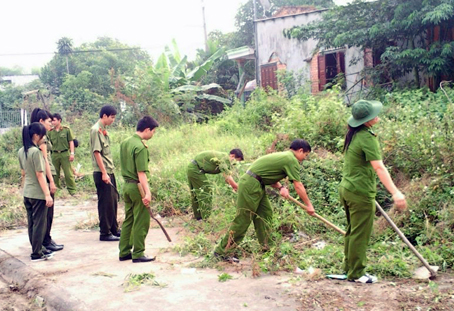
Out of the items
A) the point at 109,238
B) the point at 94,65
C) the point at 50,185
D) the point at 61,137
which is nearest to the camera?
the point at 50,185

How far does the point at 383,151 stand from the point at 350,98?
7.38 meters

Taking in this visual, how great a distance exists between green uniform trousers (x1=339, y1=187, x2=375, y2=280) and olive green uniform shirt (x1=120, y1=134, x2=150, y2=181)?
87.9 inches

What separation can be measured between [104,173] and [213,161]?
1.67 meters

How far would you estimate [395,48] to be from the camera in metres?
11.4

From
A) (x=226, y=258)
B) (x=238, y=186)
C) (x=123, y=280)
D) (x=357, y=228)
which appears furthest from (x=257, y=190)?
(x=123, y=280)

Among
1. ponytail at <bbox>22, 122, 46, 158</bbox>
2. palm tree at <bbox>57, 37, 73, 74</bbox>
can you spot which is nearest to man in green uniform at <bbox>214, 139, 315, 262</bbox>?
ponytail at <bbox>22, 122, 46, 158</bbox>

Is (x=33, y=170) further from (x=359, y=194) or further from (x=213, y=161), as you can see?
(x=359, y=194)

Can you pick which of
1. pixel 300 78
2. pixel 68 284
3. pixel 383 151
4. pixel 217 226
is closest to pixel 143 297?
pixel 68 284

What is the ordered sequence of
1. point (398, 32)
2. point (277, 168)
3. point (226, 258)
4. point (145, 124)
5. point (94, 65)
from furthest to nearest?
point (94, 65) < point (398, 32) < point (226, 258) < point (145, 124) < point (277, 168)

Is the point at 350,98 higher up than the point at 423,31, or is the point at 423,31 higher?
the point at 423,31

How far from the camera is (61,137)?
9.32 m

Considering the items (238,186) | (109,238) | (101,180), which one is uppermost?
(238,186)

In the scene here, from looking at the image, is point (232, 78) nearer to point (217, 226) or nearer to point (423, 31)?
point (423, 31)

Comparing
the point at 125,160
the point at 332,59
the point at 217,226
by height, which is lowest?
the point at 217,226
